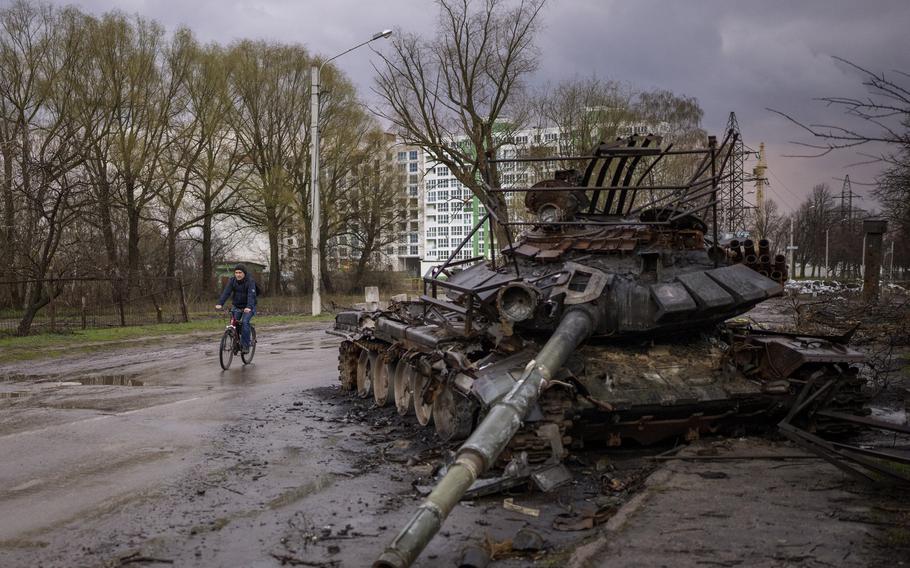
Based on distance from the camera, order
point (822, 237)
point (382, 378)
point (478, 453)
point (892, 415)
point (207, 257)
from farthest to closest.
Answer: point (822, 237), point (207, 257), point (382, 378), point (892, 415), point (478, 453)

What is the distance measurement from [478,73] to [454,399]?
83.0ft

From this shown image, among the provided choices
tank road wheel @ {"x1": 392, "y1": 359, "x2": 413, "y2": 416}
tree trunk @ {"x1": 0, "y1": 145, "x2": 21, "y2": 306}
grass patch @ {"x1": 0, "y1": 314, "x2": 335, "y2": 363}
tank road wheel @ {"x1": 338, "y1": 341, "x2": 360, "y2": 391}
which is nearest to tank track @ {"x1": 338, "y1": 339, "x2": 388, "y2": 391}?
tank road wheel @ {"x1": 338, "y1": 341, "x2": 360, "y2": 391}

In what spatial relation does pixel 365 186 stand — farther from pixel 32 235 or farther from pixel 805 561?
pixel 805 561

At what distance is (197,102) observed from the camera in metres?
37.1

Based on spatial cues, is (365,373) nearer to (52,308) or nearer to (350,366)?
(350,366)

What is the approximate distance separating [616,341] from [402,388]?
9.19 feet

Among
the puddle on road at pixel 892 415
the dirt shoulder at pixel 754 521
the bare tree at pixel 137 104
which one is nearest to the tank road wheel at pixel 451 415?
the dirt shoulder at pixel 754 521

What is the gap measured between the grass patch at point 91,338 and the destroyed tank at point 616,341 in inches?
434

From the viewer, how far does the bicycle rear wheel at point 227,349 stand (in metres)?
13.4

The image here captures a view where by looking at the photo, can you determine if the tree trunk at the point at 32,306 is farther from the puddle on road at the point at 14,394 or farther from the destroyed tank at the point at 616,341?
the destroyed tank at the point at 616,341

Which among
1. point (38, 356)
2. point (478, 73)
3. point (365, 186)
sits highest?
point (478, 73)

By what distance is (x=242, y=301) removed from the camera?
1395cm

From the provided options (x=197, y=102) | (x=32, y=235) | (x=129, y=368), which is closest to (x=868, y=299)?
(x=129, y=368)

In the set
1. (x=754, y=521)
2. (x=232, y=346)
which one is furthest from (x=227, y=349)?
(x=754, y=521)
